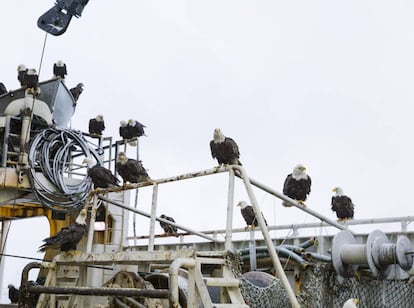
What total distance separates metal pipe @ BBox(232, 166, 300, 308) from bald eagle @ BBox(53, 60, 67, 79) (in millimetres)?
9725

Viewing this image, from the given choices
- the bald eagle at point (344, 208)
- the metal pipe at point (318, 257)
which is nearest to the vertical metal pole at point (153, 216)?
the metal pipe at point (318, 257)

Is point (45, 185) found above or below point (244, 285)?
above

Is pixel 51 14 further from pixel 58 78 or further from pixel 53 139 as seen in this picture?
pixel 58 78

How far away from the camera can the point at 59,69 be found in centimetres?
1476

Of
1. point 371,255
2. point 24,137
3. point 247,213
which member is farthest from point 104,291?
point 24,137

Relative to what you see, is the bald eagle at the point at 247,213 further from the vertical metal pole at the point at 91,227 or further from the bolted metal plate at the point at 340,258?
the bolted metal plate at the point at 340,258

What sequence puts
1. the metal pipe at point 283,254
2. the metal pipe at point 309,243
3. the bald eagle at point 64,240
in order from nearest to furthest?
the metal pipe at point 283,254, the bald eagle at point 64,240, the metal pipe at point 309,243

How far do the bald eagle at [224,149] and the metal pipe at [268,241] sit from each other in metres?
0.85

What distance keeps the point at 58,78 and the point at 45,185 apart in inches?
129

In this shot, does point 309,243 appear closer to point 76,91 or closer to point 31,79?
point 31,79

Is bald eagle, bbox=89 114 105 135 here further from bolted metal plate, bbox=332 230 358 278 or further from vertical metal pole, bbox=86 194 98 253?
bolted metal plate, bbox=332 230 358 278

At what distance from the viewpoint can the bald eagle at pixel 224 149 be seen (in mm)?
7117

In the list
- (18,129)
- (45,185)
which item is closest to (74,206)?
(45,185)

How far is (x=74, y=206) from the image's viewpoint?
12.7 meters
